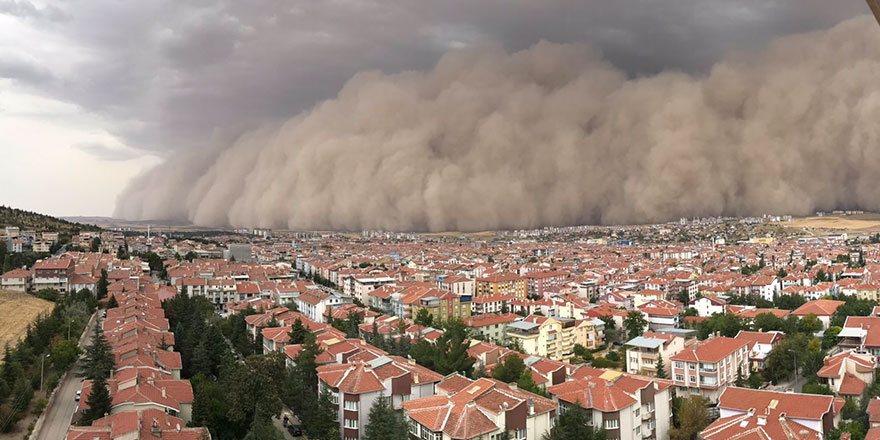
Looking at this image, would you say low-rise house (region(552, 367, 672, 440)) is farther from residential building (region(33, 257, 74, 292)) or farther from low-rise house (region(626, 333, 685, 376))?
residential building (region(33, 257, 74, 292))

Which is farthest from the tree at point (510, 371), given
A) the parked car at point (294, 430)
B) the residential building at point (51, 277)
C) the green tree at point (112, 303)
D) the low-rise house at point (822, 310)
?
the residential building at point (51, 277)

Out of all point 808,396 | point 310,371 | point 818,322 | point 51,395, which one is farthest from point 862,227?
point 51,395

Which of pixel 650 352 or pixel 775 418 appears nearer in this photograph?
pixel 775 418

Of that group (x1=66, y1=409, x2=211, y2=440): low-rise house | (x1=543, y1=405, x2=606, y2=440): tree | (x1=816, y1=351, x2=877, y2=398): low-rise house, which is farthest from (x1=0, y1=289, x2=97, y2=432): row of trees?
(x1=816, y1=351, x2=877, y2=398): low-rise house

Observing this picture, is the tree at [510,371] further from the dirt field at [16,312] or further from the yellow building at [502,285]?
the yellow building at [502,285]

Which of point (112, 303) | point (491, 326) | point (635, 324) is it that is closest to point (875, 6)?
point (635, 324)

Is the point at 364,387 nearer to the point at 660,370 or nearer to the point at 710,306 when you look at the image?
the point at 660,370
